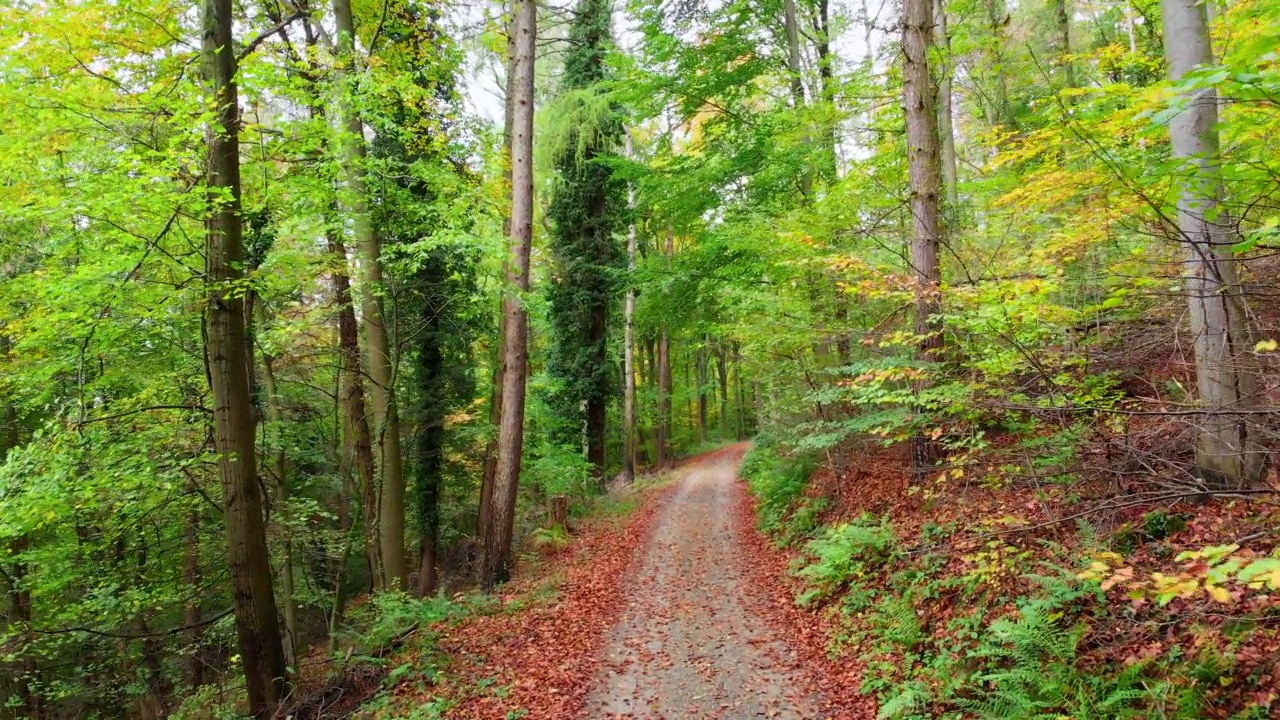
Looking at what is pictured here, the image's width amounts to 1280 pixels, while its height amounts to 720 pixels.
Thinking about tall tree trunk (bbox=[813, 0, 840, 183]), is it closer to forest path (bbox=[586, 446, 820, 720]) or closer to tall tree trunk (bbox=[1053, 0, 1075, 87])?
tall tree trunk (bbox=[1053, 0, 1075, 87])

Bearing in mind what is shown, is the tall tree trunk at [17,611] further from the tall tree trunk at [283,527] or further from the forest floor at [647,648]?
the forest floor at [647,648]

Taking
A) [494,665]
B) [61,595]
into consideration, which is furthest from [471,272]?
[61,595]

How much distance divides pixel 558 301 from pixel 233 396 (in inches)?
476

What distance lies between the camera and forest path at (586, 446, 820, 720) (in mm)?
5609

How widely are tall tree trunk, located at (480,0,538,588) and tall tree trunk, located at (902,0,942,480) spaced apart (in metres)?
5.73

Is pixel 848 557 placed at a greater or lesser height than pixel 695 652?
greater

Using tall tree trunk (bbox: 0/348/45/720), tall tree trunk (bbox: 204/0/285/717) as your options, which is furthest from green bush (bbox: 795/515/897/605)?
tall tree trunk (bbox: 0/348/45/720)

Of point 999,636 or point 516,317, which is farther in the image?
point 516,317

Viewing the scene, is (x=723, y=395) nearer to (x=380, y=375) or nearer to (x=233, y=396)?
(x=380, y=375)

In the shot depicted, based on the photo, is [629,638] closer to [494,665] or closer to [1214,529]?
[494,665]

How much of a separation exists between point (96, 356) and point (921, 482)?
409 inches

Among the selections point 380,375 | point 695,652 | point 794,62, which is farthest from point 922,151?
point 380,375

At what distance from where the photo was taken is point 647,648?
7.04 meters

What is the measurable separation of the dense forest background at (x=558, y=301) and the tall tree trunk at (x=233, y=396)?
40 millimetres
